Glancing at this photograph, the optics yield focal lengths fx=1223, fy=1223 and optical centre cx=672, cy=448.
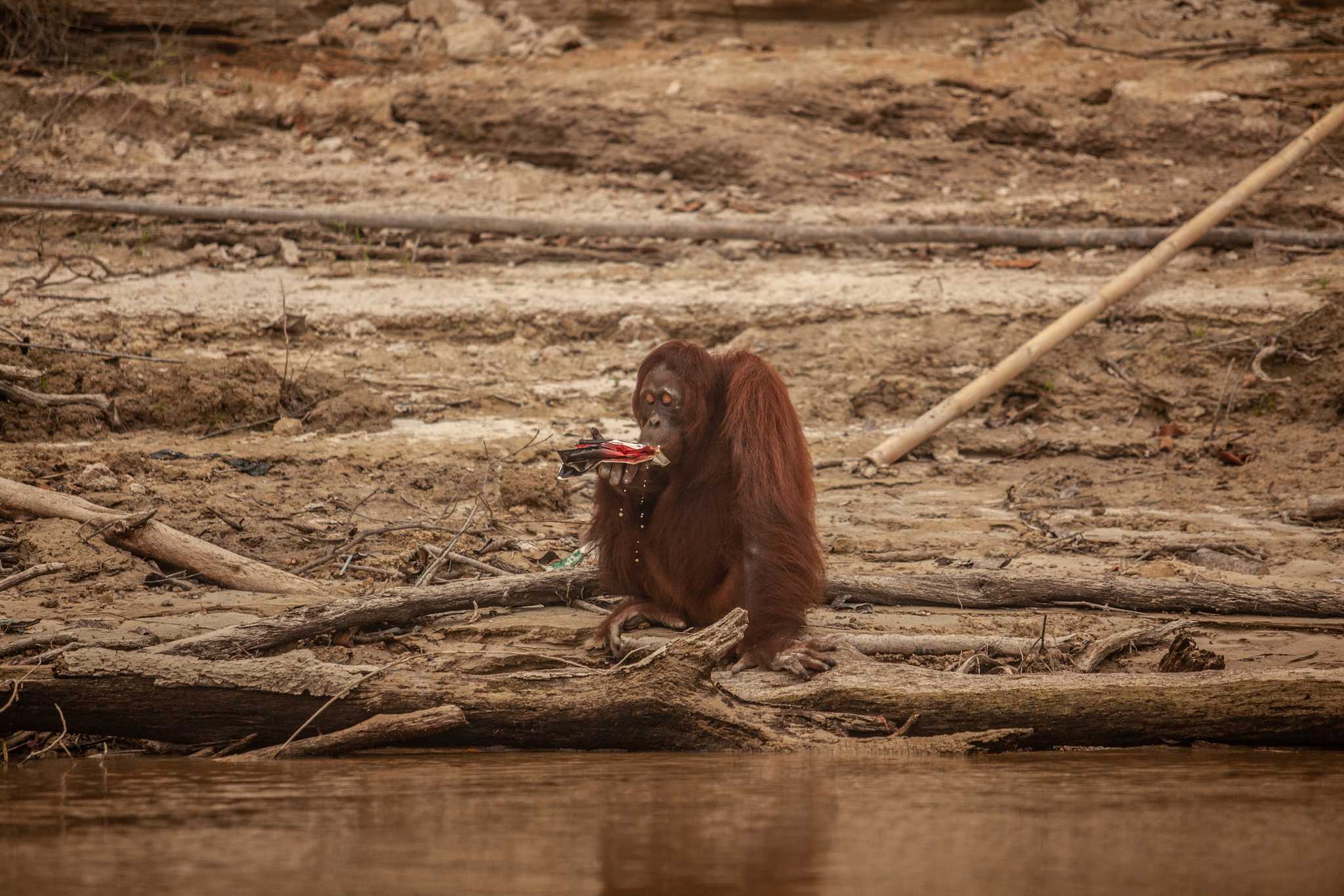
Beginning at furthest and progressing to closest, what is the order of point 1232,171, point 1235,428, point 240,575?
1. point 1232,171
2. point 1235,428
3. point 240,575

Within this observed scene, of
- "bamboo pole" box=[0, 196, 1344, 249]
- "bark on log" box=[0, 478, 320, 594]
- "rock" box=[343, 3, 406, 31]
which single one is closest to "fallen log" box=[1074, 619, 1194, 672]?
"bark on log" box=[0, 478, 320, 594]

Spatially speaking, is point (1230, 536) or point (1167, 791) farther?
point (1230, 536)

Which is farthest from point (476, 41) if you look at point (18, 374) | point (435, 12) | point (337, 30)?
point (18, 374)

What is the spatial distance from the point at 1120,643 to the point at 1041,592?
610mm

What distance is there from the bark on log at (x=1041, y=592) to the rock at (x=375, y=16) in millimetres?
9376

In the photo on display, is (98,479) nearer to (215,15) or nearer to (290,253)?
(290,253)

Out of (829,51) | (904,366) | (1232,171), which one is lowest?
(904,366)

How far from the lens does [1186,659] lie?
4.22m

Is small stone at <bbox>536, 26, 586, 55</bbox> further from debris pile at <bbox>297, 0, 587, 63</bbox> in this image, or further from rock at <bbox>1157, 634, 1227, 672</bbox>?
rock at <bbox>1157, 634, 1227, 672</bbox>

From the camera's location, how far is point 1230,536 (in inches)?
249

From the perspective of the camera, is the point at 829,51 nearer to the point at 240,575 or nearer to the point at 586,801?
the point at 240,575

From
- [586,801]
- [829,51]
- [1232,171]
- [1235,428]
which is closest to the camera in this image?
[586,801]

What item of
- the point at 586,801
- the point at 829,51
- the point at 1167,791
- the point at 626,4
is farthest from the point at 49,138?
the point at 1167,791

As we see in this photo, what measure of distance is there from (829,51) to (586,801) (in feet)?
32.8
